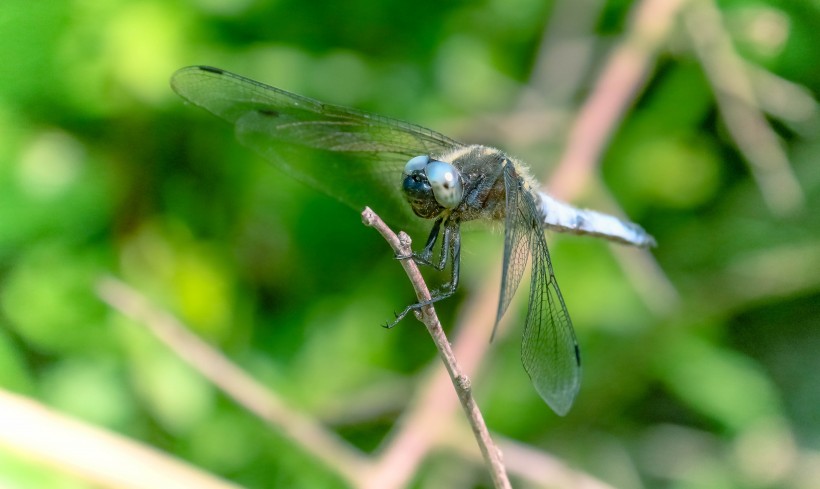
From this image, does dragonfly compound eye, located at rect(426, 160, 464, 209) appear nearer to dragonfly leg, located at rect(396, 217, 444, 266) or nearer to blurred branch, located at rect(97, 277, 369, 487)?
dragonfly leg, located at rect(396, 217, 444, 266)

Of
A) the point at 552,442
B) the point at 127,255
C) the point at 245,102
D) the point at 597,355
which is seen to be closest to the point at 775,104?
the point at 597,355

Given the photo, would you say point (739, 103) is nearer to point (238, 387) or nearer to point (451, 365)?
point (238, 387)

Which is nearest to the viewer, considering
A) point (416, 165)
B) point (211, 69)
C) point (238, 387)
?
point (416, 165)

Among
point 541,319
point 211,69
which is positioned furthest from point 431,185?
point 211,69

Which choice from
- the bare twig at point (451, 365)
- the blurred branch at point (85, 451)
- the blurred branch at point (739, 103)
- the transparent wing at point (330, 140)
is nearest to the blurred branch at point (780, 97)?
the blurred branch at point (739, 103)

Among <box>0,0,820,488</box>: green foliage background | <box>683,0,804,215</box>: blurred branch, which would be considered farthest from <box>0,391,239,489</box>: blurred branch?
<box>683,0,804,215</box>: blurred branch

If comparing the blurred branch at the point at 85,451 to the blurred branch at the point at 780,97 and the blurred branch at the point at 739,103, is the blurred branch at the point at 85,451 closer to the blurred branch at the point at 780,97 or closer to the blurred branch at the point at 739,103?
the blurred branch at the point at 739,103
